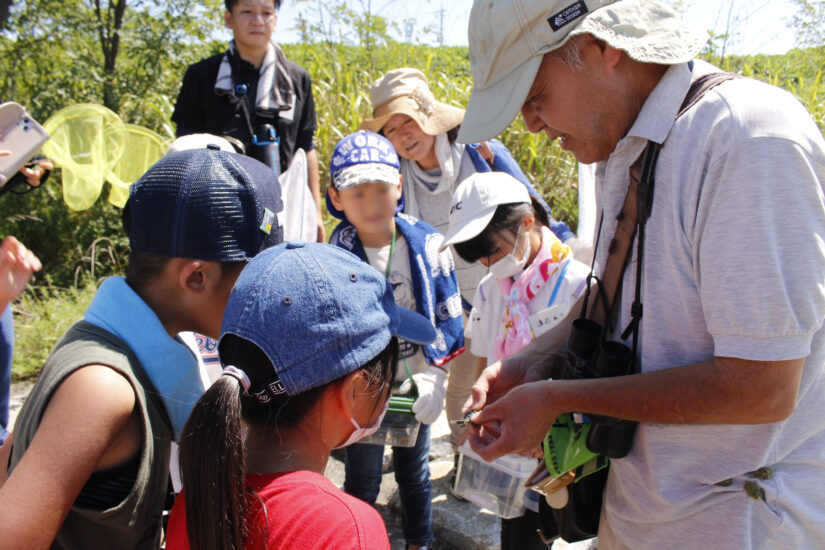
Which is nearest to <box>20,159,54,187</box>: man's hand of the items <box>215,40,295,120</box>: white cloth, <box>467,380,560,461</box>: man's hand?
<box>215,40,295,120</box>: white cloth

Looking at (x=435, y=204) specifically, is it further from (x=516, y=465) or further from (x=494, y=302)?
(x=516, y=465)

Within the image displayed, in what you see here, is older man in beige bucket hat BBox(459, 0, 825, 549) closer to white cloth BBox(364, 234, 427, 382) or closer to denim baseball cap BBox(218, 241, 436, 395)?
denim baseball cap BBox(218, 241, 436, 395)

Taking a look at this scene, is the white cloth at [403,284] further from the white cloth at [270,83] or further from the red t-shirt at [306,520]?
the red t-shirt at [306,520]

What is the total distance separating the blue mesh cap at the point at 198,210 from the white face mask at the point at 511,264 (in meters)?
1.18

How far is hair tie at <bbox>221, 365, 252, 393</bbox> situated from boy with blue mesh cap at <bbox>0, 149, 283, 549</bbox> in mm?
284

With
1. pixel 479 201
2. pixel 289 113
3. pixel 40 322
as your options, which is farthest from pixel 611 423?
pixel 40 322

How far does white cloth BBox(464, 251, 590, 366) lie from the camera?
242 cm

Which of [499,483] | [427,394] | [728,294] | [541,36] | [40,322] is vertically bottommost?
[40,322]

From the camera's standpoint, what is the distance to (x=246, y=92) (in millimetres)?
3506

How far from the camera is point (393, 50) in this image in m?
7.66

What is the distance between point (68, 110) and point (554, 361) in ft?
11.9

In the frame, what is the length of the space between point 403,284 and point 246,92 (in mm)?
1588

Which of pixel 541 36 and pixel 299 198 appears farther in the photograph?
pixel 299 198

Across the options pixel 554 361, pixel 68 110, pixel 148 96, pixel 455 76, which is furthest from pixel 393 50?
pixel 554 361
